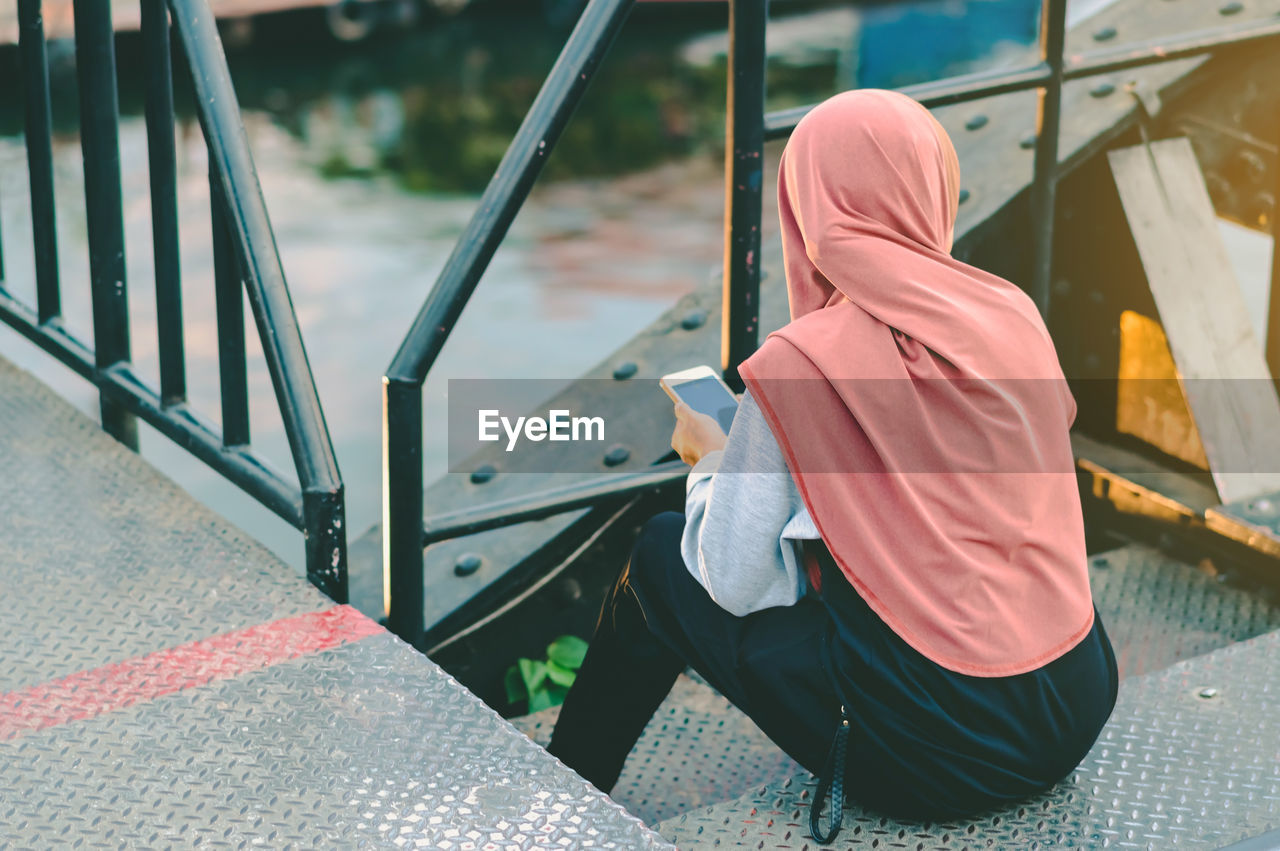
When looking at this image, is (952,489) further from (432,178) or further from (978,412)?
(432,178)

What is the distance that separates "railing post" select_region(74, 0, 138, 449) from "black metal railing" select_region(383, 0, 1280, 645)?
0.68m

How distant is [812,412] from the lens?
145 cm

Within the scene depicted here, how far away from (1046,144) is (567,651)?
119cm

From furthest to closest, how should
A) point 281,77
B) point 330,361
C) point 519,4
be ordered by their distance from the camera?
point 519,4, point 281,77, point 330,361

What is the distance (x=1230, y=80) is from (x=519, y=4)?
12.2 metres

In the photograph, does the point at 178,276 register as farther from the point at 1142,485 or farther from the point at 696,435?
the point at 1142,485


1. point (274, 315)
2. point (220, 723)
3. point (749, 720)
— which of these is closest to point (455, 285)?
point (274, 315)

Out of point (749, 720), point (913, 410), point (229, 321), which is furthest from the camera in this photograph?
point (749, 720)

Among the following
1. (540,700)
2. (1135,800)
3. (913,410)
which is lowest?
(540,700)

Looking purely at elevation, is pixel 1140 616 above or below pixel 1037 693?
below

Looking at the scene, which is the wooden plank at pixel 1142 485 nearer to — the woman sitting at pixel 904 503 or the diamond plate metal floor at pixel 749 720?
the diamond plate metal floor at pixel 749 720

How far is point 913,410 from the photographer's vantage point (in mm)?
1450

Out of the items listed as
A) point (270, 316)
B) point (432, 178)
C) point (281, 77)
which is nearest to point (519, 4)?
point (281, 77)

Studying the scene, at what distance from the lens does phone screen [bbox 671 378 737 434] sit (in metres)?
1.77
